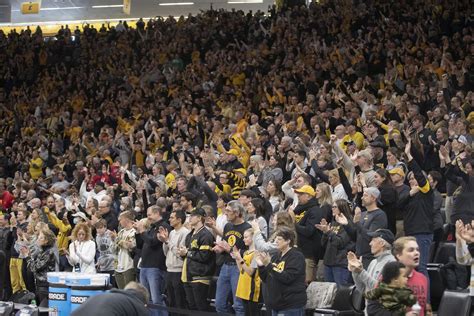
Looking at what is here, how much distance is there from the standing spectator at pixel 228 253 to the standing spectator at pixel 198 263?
15.8 inches

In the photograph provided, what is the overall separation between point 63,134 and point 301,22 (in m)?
7.45

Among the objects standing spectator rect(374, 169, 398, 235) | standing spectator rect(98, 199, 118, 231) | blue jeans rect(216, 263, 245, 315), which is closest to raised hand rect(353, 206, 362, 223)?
standing spectator rect(374, 169, 398, 235)

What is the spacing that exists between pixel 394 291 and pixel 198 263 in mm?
6177

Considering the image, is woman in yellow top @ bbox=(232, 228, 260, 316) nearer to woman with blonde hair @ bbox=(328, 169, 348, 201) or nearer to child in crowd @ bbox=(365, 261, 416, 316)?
woman with blonde hair @ bbox=(328, 169, 348, 201)

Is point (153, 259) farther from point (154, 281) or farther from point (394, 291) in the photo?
point (394, 291)

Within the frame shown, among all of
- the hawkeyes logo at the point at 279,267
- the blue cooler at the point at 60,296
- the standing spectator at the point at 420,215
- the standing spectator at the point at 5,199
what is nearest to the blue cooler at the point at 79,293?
the blue cooler at the point at 60,296

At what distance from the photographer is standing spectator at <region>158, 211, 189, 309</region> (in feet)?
43.9

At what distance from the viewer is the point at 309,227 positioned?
12.2 metres

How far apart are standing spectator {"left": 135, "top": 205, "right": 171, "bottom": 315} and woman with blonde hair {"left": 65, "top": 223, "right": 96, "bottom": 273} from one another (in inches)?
32.5

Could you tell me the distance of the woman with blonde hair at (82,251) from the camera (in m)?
14.2

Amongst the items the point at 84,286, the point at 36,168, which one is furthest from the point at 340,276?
the point at 36,168

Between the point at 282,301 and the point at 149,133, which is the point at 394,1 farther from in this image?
the point at 282,301

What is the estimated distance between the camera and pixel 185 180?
15.2 m

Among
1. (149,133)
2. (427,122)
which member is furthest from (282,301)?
(149,133)
